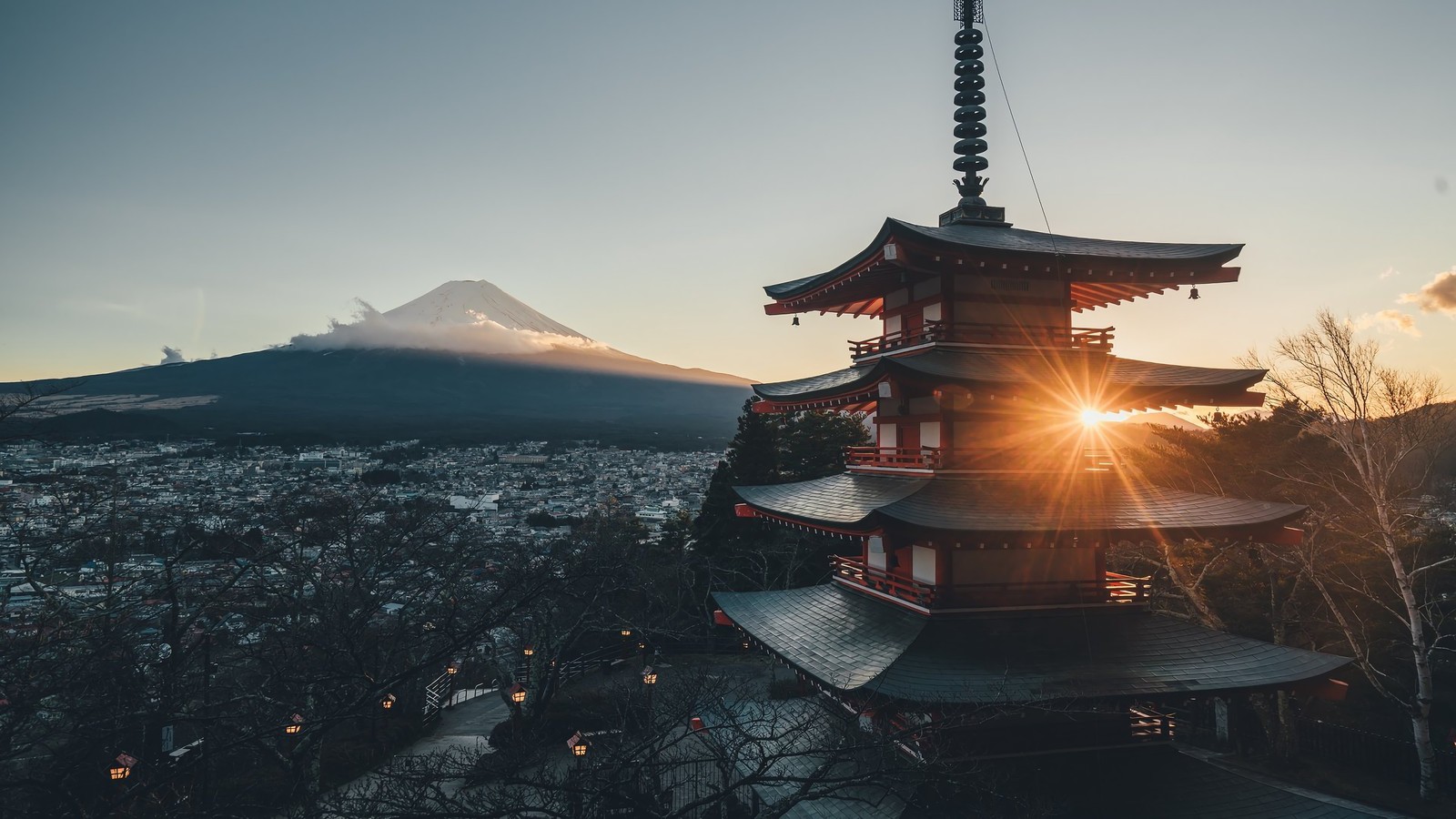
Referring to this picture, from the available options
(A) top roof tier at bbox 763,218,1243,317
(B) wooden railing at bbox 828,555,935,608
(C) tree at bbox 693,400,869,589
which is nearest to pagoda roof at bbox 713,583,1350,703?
(B) wooden railing at bbox 828,555,935,608

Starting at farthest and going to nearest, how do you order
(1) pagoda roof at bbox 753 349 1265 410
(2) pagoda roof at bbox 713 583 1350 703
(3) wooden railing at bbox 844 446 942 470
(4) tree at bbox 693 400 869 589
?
(4) tree at bbox 693 400 869 589 → (3) wooden railing at bbox 844 446 942 470 → (1) pagoda roof at bbox 753 349 1265 410 → (2) pagoda roof at bbox 713 583 1350 703

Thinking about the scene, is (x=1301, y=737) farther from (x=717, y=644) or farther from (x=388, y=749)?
(x=388, y=749)

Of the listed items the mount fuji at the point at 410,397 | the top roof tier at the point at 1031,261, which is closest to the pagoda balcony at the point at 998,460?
the top roof tier at the point at 1031,261

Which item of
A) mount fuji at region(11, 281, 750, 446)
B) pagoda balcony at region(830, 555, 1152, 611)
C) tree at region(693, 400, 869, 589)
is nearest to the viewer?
pagoda balcony at region(830, 555, 1152, 611)

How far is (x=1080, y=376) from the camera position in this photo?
11273 millimetres

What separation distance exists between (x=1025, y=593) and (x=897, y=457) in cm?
282

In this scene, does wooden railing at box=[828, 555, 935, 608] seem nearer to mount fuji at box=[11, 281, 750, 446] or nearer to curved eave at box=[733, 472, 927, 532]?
curved eave at box=[733, 472, 927, 532]

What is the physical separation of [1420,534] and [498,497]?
215 feet

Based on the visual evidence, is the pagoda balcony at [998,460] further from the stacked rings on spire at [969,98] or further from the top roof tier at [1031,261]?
the stacked rings on spire at [969,98]

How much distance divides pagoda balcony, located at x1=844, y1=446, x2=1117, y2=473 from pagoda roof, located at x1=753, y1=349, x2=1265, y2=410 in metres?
1.06

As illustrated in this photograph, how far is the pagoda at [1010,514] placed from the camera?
31.3ft

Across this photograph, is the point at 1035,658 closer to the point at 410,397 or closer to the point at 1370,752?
the point at 1370,752

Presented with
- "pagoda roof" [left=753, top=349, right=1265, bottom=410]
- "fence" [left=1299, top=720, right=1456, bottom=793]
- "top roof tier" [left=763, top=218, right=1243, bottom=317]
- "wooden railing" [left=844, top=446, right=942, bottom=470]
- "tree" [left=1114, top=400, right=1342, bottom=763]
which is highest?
"top roof tier" [left=763, top=218, right=1243, bottom=317]

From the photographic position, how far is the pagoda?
376 inches
